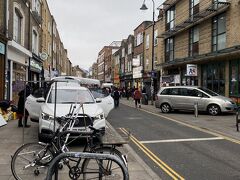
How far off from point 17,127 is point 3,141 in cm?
318

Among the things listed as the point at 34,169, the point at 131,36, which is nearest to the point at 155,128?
the point at 34,169

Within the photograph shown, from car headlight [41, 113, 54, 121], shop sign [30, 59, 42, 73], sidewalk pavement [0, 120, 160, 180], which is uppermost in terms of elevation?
shop sign [30, 59, 42, 73]

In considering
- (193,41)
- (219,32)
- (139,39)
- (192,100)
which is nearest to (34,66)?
(193,41)

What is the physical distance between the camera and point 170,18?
1371 inches

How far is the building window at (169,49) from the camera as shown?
34.4m

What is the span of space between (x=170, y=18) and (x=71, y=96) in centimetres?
2562

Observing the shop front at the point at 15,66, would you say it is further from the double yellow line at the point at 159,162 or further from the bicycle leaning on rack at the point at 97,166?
the bicycle leaning on rack at the point at 97,166

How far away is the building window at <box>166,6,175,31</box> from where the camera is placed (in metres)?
33.9

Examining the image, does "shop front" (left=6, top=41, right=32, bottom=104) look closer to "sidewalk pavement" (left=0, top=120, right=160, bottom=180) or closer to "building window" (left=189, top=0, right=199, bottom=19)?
"sidewalk pavement" (left=0, top=120, right=160, bottom=180)

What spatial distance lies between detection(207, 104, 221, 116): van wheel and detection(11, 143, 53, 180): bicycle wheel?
1581 cm

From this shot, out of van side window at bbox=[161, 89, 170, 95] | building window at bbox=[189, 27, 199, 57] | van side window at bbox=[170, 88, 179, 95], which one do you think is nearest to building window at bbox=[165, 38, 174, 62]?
building window at bbox=[189, 27, 199, 57]

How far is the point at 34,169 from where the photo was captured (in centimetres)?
585

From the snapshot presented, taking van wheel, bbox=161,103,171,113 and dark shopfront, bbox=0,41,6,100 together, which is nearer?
dark shopfront, bbox=0,41,6,100

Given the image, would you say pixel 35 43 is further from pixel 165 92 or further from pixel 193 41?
pixel 165 92
